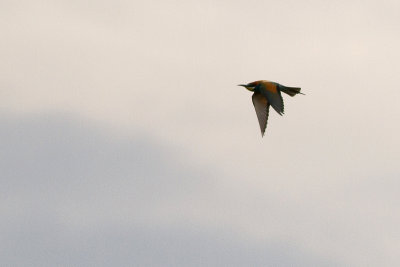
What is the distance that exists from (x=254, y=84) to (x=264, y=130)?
5001 mm

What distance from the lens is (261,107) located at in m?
45.3

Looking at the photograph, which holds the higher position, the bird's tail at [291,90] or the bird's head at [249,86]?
the bird's head at [249,86]

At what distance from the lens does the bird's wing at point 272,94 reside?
44062 mm

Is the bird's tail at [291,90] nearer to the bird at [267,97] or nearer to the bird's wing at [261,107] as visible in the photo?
the bird at [267,97]

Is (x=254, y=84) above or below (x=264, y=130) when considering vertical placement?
above

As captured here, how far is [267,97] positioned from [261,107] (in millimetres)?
718

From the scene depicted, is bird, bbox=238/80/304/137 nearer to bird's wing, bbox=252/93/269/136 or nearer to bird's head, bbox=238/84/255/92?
bird's wing, bbox=252/93/269/136

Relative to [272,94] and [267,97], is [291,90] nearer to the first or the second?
[272,94]

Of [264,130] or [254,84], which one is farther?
[254,84]

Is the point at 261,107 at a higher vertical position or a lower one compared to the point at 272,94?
lower

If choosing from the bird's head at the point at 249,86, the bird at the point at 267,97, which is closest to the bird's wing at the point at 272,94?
the bird at the point at 267,97

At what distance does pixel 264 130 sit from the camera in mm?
42812

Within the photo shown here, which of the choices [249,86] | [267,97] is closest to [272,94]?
[267,97]

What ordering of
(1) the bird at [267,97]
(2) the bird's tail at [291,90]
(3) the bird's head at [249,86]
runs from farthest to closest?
(3) the bird's head at [249,86] → (2) the bird's tail at [291,90] → (1) the bird at [267,97]
